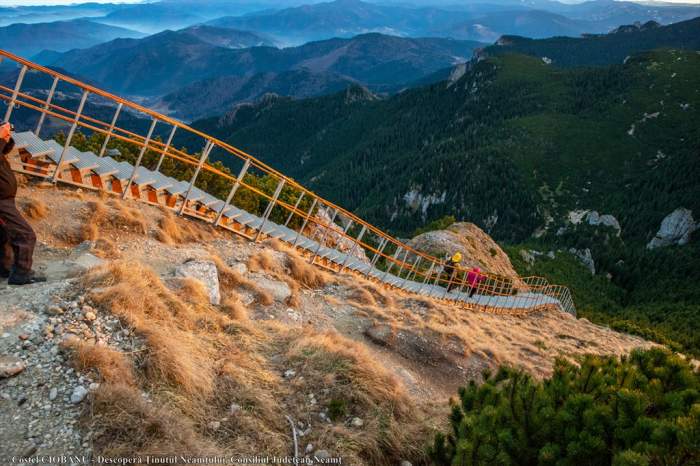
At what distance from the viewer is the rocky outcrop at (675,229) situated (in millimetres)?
109625

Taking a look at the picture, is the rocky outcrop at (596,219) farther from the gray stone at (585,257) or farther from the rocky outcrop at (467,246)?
the rocky outcrop at (467,246)

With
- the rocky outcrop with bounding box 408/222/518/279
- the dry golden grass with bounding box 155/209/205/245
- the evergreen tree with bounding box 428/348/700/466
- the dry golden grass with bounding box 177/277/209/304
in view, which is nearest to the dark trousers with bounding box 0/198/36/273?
the dry golden grass with bounding box 177/277/209/304

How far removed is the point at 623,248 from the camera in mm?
108562

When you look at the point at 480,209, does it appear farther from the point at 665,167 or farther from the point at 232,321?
the point at 232,321

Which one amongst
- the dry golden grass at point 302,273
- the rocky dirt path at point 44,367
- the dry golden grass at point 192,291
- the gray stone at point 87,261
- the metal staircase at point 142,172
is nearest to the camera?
the rocky dirt path at point 44,367

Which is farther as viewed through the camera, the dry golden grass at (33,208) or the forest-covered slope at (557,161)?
the forest-covered slope at (557,161)

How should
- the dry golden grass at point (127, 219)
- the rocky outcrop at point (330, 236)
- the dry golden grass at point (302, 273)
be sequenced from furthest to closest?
1. the rocky outcrop at point (330, 236)
2. the dry golden grass at point (302, 273)
3. the dry golden grass at point (127, 219)

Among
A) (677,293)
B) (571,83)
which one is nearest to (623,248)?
(677,293)

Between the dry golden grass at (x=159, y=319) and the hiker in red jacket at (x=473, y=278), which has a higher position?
the hiker in red jacket at (x=473, y=278)

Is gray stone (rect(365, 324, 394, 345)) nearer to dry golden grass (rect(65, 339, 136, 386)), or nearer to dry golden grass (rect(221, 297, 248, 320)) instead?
dry golden grass (rect(221, 297, 248, 320))

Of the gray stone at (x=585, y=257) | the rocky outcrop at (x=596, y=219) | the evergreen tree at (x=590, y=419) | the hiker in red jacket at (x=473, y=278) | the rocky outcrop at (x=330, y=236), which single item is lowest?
the rocky outcrop at (x=330, y=236)

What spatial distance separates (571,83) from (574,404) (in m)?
208

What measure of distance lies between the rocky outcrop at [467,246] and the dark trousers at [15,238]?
28323 millimetres

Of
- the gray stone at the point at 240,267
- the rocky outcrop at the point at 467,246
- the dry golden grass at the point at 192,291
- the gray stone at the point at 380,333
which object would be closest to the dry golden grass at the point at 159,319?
the dry golden grass at the point at 192,291
